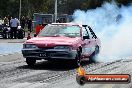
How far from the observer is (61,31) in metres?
14.3

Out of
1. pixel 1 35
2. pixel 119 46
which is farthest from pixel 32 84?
pixel 1 35

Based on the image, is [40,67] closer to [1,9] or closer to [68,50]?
[68,50]

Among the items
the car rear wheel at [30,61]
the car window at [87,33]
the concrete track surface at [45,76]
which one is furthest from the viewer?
the car window at [87,33]

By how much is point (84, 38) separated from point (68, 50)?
3.91 ft

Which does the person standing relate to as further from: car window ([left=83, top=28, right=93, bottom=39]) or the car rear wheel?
the car rear wheel

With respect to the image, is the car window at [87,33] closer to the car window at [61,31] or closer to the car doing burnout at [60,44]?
the car doing burnout at [60,44]

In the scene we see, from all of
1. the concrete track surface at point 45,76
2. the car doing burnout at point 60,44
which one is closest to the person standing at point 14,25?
the concrete track surface at point 45,76

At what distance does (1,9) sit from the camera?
87.6m

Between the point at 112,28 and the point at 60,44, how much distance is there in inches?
381

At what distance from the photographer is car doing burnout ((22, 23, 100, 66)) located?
1310cm

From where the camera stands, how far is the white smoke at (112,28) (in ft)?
63.4

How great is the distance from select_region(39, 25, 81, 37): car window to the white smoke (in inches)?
98.3

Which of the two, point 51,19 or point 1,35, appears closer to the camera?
point 1,35

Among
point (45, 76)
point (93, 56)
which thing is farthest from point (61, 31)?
Answer: point (45, 76)
